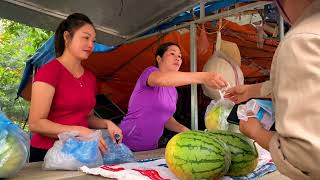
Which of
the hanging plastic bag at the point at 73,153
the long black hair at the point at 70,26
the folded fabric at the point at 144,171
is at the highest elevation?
the long black hair at the point at 70,26

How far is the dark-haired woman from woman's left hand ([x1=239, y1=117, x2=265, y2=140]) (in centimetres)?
103

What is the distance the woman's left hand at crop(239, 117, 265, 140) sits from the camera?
3.75 ft

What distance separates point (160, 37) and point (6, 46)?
1149 cm

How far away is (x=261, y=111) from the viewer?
1.17 m

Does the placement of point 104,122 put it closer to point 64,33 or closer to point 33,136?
point 33,136

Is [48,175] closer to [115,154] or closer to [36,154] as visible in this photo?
[115,154]

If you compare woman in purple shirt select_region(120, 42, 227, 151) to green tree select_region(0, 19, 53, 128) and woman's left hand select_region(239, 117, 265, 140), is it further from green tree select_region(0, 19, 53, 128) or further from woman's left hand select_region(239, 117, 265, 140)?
green tree select_region(0, 19, 53, 128)

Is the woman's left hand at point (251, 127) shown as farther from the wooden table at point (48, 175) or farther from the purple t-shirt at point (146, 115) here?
the purple t-shirt at point (146, 115)

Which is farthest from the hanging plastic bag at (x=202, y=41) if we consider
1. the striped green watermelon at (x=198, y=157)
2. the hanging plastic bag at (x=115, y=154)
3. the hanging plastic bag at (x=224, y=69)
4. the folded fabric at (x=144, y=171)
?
the striped green watermelon at (x=198, y=157)

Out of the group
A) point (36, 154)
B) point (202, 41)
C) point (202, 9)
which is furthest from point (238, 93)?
point (202, 41)

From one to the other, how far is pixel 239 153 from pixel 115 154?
85 centimetres

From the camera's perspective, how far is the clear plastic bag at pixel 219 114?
1867mm

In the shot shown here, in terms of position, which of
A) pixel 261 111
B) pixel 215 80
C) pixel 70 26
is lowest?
pixel 261 111

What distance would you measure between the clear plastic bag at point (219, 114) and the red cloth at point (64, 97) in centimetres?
83
